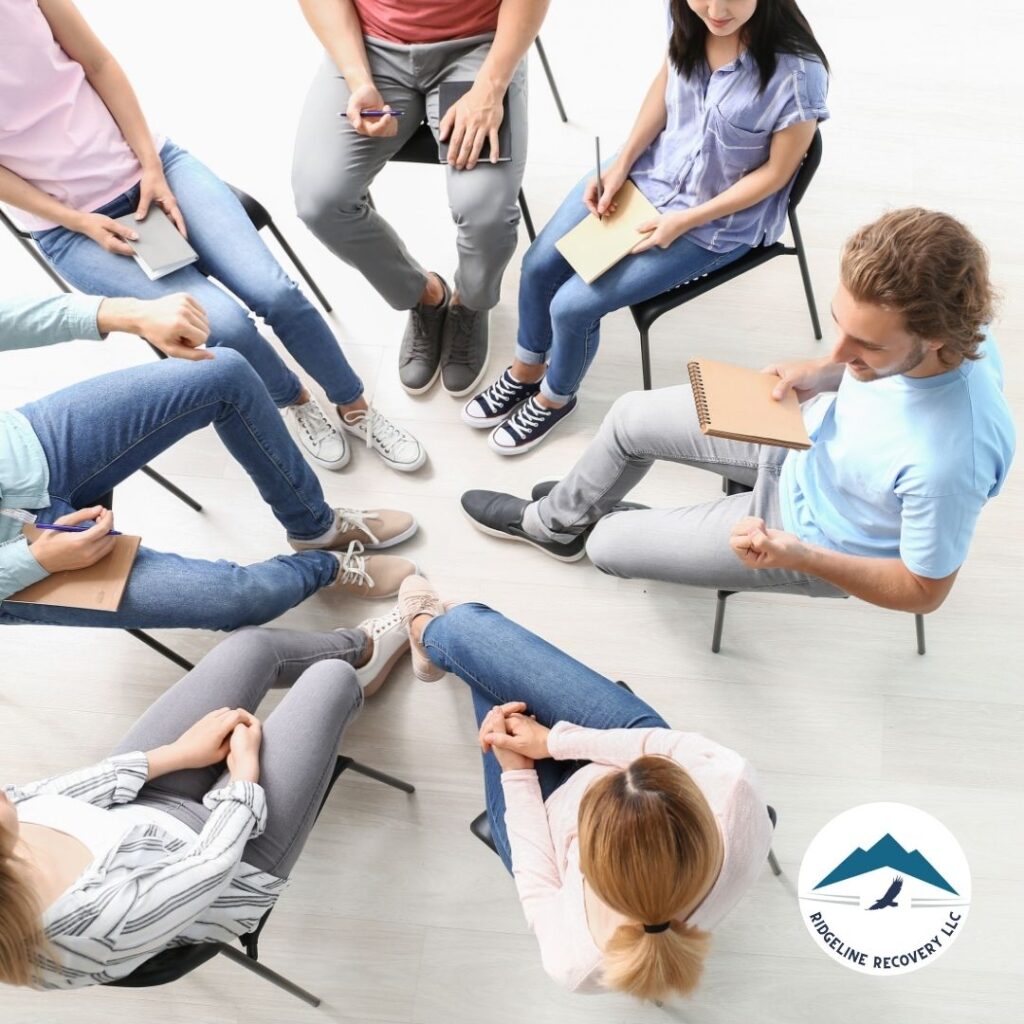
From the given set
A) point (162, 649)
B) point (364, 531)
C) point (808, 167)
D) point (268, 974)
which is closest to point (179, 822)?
point (268, 974)

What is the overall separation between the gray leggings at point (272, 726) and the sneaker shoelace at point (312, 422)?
68 centimetres

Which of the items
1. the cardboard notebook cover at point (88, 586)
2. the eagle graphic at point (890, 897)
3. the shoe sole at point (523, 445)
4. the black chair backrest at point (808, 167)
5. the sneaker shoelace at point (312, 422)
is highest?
the black chair backrest at point (808, 167)

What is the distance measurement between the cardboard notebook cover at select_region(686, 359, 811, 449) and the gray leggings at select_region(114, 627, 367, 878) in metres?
0.92

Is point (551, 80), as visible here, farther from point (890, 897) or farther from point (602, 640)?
point (890, 897)

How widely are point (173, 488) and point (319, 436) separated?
41 cm

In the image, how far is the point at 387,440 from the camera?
2.47 m

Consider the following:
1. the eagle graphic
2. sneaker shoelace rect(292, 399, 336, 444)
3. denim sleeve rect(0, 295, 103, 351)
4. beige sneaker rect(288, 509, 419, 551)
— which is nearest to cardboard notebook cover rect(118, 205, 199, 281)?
denim sleeve rect(0, 295, 103, 351)

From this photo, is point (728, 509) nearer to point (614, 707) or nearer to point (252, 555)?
point (614, 707)

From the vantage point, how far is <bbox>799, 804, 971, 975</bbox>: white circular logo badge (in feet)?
6.46

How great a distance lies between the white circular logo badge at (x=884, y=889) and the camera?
1.97 metres

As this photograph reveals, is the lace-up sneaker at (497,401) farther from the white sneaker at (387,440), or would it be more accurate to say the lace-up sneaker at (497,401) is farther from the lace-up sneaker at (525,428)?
the white sneaker at (387,440)

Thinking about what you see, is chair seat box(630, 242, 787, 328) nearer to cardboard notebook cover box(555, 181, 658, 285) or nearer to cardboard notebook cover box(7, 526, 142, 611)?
cardboard notebook cover box(555, 181, 658, 285)

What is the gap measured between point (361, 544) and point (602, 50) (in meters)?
1.94

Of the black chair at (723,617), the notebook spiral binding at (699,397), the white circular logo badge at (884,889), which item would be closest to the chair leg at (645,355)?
the black chair at (723,617)
